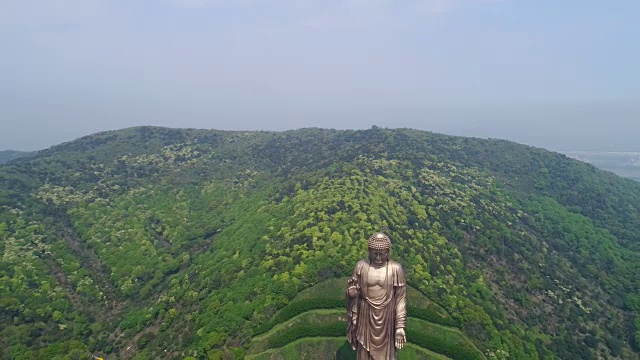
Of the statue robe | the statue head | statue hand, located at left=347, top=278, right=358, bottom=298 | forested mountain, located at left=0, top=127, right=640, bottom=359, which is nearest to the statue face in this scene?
the statue head

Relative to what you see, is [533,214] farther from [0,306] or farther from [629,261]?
[0,306]

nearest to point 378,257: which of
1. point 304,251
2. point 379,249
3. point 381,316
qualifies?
point 379,249

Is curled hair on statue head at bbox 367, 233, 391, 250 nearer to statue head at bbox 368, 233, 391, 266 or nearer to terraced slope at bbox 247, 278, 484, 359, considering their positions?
statue head at bbox 368, 233, 391, 266

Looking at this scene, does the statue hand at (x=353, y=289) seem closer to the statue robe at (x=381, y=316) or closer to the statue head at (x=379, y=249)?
the statue robe at (x=381, y=316)

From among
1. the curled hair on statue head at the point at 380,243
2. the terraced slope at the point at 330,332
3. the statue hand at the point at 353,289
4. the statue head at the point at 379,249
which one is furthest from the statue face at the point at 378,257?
the terraced slope at the point at 330,332

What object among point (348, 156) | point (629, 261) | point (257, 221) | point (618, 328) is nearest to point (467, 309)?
point (618, 328)
